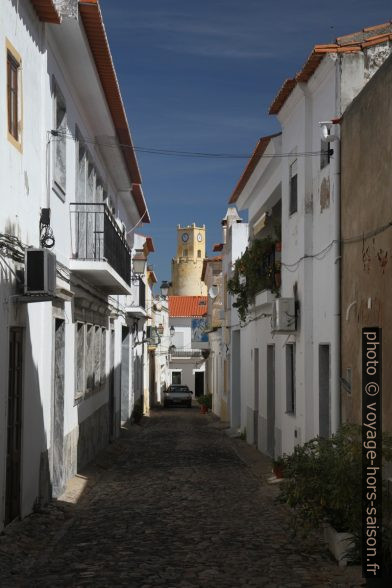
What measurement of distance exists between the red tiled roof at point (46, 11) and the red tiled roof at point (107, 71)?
53 cm

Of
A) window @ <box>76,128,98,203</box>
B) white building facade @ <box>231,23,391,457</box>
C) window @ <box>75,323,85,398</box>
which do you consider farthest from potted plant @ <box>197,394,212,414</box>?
window @ <box>75,323,85,398</box>

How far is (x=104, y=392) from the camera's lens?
20.2 meters

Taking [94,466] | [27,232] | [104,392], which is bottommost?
[94,466]

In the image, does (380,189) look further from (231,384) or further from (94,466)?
(231,384)

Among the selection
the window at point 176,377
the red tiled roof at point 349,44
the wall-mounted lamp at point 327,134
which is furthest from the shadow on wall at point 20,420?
the window at point 176,377

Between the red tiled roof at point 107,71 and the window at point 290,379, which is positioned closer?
the red tiled roof at point 107,71

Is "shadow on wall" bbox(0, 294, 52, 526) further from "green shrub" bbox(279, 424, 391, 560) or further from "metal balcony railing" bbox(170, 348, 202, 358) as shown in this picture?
"metal balcony railing" bbox(170, 348, 202, 358)

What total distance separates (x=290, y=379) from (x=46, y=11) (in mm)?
8022

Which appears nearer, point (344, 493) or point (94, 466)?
point (344, 493)

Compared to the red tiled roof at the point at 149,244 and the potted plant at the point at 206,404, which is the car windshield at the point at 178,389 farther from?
the red tiled roof at the point at 149,244

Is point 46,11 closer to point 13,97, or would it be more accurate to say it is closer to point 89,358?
point 13,97

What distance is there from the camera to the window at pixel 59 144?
12203mm

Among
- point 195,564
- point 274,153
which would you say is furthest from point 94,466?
point 195,564

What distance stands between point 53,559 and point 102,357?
11.2 meters
